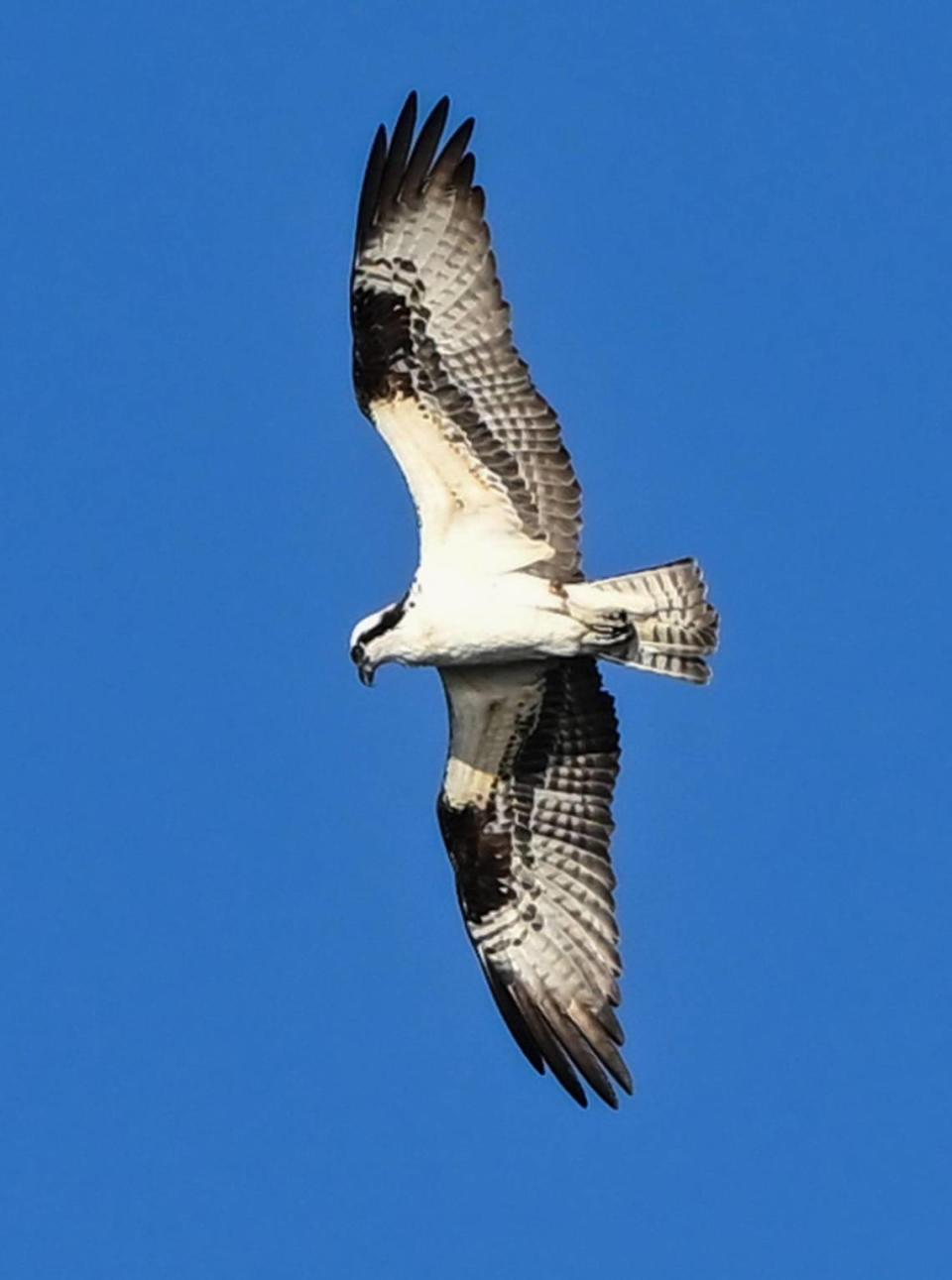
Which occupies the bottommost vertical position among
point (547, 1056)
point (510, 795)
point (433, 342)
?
point (547, 1056)

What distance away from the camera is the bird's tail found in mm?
Answer: 17781

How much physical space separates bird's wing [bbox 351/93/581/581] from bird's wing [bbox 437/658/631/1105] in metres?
0.70

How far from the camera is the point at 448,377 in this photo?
17.8 m

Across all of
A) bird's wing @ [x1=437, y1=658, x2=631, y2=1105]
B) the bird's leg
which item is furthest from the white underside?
bird's wing @ [x1=437, y1=658, x2=631, y2=1105]

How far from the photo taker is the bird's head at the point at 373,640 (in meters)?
17.6

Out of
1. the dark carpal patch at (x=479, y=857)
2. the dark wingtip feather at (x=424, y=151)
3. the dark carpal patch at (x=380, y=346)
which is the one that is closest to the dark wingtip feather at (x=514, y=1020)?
the dark carpal patch at (x=479, y=857)

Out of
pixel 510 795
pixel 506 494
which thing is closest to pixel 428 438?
pixel 506 494

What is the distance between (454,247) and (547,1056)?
12.4ft

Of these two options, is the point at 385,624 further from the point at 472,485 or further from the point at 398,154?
the point at 398,154

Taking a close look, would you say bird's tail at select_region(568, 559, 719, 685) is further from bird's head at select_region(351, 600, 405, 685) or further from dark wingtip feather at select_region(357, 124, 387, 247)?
dark wingtip feather at select_region(357, 124, 387, 247)

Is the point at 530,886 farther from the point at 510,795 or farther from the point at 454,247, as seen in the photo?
the point at 454,247

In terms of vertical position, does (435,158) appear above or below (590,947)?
above

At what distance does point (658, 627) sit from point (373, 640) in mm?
1306

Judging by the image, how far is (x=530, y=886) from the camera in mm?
18625
